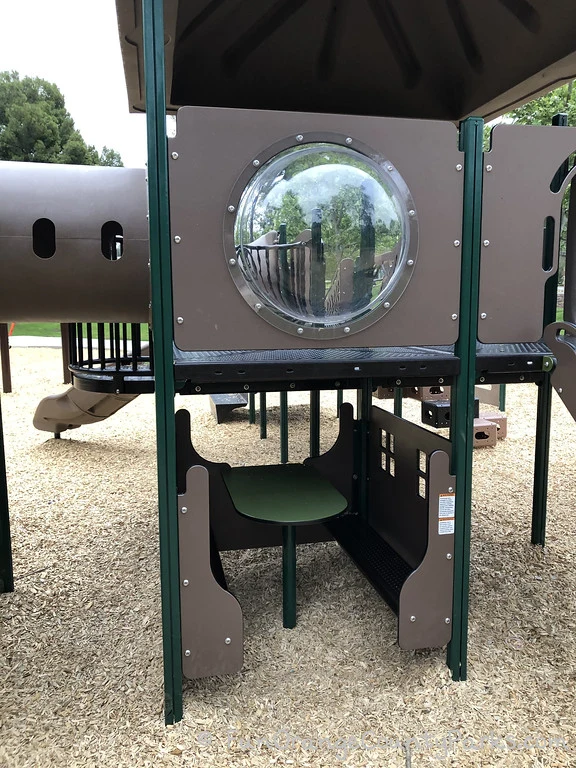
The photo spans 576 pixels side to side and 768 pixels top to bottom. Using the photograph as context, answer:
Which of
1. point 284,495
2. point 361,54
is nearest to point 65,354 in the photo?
point 361,54

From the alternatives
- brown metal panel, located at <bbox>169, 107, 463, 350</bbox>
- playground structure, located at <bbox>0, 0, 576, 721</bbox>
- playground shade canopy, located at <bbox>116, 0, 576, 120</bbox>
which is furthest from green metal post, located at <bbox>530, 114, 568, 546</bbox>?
brown metal panel, located at <bbox>169, 107, 463, 350</bbox>

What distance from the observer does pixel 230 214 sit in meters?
1.99

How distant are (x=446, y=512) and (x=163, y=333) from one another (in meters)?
1.24

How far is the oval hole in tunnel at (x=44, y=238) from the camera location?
2.62m

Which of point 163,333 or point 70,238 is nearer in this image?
point 163,333

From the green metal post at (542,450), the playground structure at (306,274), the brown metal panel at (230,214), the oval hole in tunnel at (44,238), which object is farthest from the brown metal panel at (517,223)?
the oval hole in tunnel at (44,238)

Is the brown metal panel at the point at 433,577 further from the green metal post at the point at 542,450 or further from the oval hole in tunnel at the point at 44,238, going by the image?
the oval hole in tunnel at the point at 44,238

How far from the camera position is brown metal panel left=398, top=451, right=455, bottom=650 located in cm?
231

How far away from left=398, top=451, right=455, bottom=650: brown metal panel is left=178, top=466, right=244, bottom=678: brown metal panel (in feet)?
2.11

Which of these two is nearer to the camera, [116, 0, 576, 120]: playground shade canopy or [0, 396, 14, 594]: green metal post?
[116, 0, 576, 120]: playground shade canopy

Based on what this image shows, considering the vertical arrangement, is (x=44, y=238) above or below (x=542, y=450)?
above

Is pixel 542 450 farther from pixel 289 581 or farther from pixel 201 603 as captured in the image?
pixel 201 603

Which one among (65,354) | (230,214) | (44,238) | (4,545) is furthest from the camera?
(65,354)

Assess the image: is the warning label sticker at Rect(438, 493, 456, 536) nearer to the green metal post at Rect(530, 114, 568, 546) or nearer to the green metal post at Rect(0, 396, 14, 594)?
the green metal post at Rect(530, 114, 568, 546)
